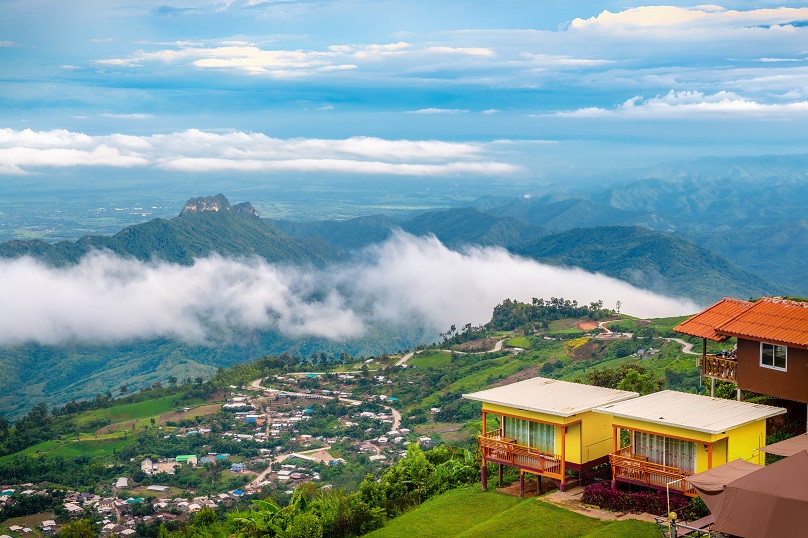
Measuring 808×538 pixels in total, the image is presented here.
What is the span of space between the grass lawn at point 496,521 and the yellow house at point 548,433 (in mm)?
824

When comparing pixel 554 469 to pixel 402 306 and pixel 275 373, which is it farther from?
pixel 402 306

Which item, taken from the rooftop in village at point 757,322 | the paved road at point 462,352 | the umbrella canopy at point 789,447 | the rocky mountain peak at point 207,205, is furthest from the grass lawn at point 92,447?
the rocky mountain peak at point 207,205

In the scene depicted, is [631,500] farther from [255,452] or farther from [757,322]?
[255,452]

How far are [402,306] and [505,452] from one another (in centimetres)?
14325

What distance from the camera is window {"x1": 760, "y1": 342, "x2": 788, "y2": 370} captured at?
21.2m

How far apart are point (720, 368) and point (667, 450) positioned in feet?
15.9

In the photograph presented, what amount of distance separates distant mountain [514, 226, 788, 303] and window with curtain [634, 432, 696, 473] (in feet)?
399

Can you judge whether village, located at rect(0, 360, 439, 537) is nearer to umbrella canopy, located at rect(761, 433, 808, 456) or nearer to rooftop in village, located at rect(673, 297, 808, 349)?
rooftop in village, located at rect(673, 297, 808, 349)

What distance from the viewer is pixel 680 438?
62.0 ft

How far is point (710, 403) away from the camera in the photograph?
20.7m

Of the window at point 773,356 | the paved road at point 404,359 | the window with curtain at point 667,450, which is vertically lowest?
the paved road at point 404,359

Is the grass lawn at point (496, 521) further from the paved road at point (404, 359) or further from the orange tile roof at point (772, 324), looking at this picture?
the paved road at point (404, 359)

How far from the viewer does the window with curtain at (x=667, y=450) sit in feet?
62.2

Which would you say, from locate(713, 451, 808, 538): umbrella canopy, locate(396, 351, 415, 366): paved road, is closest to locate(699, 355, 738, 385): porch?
locate(713, 451, 808, 538): umbrella canopy
